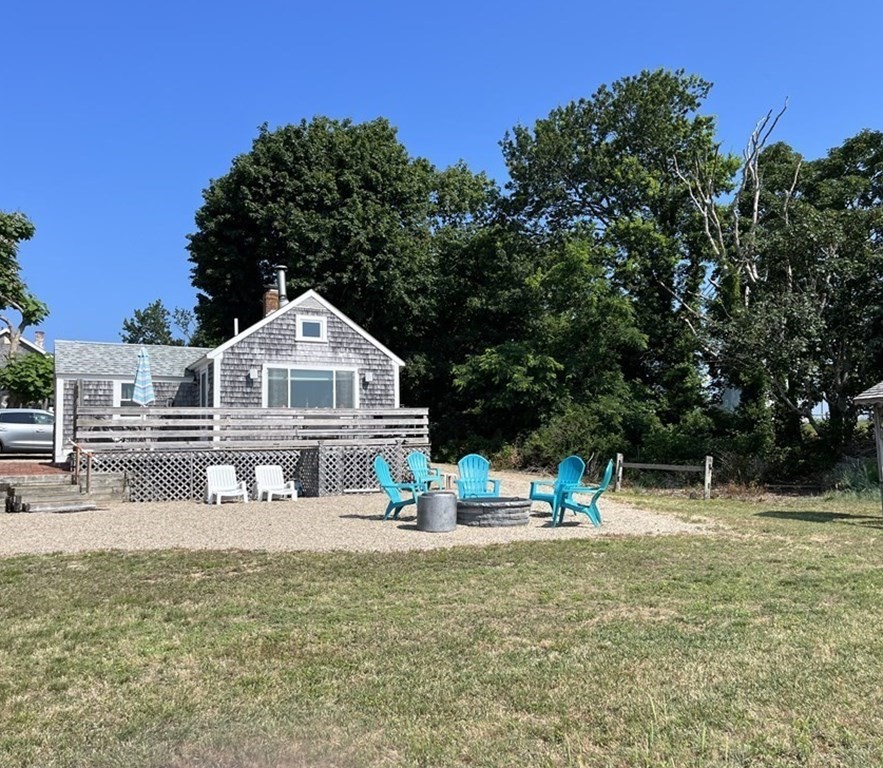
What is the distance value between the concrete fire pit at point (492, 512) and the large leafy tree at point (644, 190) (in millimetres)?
14692

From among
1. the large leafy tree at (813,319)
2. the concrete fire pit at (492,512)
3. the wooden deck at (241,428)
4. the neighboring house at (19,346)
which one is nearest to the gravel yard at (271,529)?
the concrete fire pit at (492,512)

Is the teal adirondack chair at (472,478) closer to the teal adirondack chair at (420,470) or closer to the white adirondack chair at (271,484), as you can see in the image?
the teal adirondack chair at (420,470)

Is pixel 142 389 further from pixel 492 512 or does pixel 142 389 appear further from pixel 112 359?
pixel 492 512

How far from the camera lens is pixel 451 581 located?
6684mm

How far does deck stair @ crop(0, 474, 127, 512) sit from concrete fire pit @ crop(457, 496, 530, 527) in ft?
21.8

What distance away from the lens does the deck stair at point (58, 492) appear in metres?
12.1

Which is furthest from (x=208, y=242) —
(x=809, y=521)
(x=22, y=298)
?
(x=809, y=521)

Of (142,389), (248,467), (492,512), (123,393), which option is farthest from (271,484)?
(123,393)

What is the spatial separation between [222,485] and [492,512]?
19.5 ft

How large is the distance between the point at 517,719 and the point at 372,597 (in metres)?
2.71

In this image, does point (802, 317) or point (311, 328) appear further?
point (311, 328)

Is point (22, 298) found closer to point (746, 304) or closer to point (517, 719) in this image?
point (746, 304)

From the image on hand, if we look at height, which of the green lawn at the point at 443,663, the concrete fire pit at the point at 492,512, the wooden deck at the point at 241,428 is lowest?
the green lawn at the point at 443,663

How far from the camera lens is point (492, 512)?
423 inches
